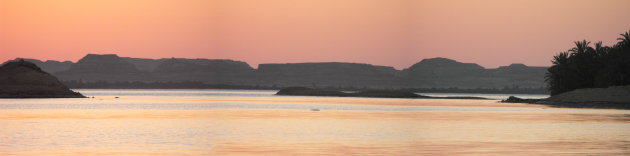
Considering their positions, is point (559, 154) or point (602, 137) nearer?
point (559, 154)

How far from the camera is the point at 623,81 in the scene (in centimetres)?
17112

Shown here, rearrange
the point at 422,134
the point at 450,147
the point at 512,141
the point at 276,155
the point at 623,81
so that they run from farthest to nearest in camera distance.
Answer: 1. the point at 623,81
2. the point at 422,134
3. the point at 512,141
4. the point at 450,147
5. the point at 276,155

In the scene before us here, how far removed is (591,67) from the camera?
182875mm

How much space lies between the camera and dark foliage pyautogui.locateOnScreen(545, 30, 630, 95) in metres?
170

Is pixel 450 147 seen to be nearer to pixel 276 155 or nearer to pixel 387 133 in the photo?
pixel 276 155

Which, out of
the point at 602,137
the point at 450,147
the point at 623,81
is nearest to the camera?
the point at 450,147

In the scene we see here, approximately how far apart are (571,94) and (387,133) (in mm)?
116826

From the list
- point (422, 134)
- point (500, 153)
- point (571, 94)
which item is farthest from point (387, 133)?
point (571, 94)

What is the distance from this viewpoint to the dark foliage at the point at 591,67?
170000 millimetres

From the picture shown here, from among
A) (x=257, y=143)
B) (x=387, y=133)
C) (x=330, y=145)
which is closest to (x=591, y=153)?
(x=330, y=145)

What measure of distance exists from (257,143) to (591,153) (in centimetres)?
1830

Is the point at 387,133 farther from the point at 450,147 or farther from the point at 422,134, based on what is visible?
the point at 450,147

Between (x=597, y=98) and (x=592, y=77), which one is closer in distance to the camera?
(x=597, y=98)

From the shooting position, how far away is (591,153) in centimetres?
4472
